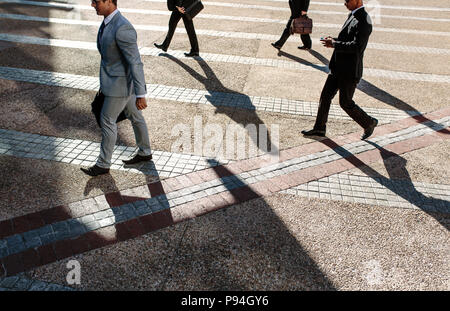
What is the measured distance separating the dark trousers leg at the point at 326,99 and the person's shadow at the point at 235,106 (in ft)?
2.59

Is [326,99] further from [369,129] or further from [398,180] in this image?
[398,180]

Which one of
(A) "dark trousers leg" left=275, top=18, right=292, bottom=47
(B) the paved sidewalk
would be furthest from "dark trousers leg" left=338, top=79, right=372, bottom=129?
(A) "dark trousers leg" left=275, top=18, right=292, bottom=47

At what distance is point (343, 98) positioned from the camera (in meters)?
5.09

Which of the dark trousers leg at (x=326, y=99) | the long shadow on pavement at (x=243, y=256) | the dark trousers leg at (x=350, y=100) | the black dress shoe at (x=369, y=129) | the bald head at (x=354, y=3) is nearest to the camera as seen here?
the long shadow on pavement at (x=243, y=256)

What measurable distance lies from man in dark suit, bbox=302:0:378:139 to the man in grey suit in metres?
2.57

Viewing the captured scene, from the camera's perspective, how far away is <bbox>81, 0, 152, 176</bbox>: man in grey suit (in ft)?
12.0

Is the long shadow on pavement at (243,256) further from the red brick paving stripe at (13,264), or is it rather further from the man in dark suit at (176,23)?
the man in dark suit at (176,23)

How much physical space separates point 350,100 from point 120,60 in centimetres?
314

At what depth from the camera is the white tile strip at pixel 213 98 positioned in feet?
20.9

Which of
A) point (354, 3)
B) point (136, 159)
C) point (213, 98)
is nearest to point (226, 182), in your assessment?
point (136, 159)

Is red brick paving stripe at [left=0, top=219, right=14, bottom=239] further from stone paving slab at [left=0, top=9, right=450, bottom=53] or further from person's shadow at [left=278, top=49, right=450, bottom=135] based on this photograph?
stone paving slab at [left=0, top=9, right=450, bottom=53]

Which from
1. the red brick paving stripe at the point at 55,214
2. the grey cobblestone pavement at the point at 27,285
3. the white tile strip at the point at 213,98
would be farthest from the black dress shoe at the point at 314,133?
the grey cobblestone pavement at the point at 27,285

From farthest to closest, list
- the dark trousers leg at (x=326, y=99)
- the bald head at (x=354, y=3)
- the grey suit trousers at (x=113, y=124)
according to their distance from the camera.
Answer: the dark trousers leg at (x=326, y=99) < the bald head at (x=354, y=3) < the grey suit trousers at (x=113, y=124)

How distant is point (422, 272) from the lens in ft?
11.1
